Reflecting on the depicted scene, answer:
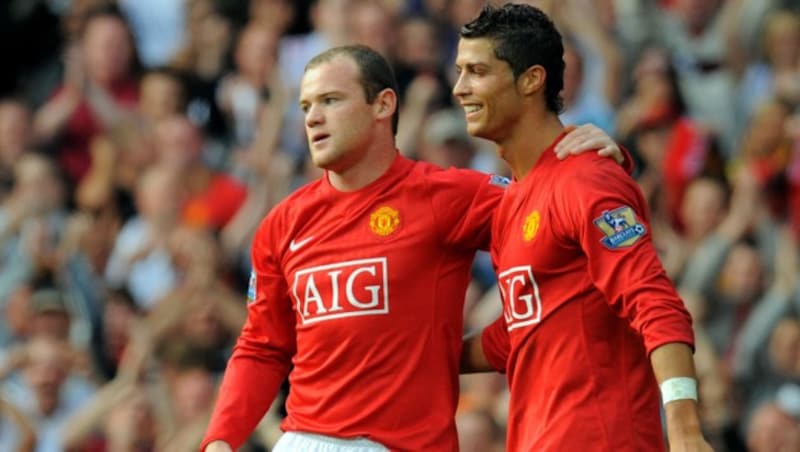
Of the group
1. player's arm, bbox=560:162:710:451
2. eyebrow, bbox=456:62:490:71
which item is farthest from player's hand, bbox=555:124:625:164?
eyebrow, bbox=456:62:490:71

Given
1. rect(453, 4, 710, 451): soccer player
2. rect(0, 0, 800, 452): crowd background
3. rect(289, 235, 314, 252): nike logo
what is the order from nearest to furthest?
rect(453, 4, 710, 451): soccer player
rect(289, 235, 314, 252): nike logo
rect(0, 0, 800, 452): crowd background

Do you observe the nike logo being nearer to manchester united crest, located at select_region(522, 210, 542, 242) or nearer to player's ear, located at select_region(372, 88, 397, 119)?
player's ear, located at select_region(372, 88, 397, 119)

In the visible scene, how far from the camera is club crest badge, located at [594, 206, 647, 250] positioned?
234 inches

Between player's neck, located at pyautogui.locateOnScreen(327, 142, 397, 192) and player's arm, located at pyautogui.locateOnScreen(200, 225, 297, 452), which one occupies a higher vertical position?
player's neck, located at pyautogui.locateOnScreen(327, 142, 397, 192)

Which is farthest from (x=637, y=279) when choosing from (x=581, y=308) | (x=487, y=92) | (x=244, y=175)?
(x=244, y=175)

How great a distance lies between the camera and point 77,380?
1182 cm

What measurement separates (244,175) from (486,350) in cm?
586

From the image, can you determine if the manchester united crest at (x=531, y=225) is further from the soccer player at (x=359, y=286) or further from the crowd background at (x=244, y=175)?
the crowd background at (x=244, y=175)

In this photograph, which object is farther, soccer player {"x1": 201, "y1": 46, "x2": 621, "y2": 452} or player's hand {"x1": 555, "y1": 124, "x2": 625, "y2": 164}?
soccer player {"x1": 201, "y1": 46, "x2": 621, "y2": 452}

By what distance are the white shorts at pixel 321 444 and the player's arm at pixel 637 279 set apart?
3.70 feet

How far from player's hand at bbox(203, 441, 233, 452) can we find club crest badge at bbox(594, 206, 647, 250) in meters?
1.75

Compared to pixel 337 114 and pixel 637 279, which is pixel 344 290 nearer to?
pixel 337 114

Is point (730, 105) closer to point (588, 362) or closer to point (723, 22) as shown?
point (723, 22)

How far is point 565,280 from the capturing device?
6199mm
